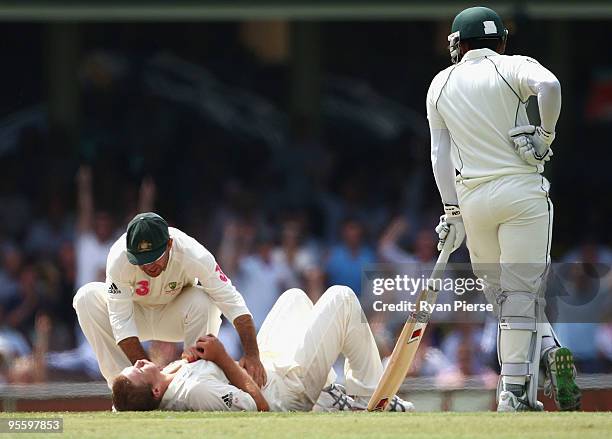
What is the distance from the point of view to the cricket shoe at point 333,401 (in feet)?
22.8

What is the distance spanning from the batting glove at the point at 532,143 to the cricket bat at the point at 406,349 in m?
0.50

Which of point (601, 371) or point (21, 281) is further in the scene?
point (21, 281)

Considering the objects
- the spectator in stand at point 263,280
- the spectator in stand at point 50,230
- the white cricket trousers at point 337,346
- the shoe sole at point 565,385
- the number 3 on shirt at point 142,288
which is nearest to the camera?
the shoe sole at point 565,385

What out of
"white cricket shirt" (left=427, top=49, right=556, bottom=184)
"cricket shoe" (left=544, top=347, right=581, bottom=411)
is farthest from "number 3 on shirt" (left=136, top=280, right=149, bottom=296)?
"cricket shoe" (left=544, top=347, right=581, bottom=411)

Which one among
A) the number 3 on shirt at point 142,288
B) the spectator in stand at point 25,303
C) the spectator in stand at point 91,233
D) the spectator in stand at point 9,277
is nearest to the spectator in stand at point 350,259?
the spectator in stand at point 91,233

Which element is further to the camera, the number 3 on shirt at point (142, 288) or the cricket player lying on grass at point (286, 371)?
the number 3 on shirt at point (142, 288)

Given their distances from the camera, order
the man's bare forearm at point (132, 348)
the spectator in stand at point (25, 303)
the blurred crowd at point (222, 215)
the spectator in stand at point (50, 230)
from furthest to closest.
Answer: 1. the spectator in stand at point (50, 230)
2. the spectator in stand at point (25, 303)
3. the blurred crowd at point (222, 215)
4. the man's bare forearm at point (132, 348)

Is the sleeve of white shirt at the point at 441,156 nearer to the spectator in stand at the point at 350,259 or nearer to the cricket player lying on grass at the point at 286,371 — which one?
the cricket player lying on grass at the point at 286,371

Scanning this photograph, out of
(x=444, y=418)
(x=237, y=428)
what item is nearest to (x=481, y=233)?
(x=444, y=418)

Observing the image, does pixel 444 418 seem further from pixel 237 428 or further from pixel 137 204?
pixel 137 204

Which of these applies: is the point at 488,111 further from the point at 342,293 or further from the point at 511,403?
the point at 511,403

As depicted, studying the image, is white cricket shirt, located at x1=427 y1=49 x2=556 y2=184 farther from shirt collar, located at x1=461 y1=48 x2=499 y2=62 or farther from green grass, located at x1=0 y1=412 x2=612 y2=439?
green grass, located at x1=0 y1=412 x2=612 y2=439

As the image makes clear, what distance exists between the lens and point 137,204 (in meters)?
11.5

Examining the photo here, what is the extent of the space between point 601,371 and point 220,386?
13.6ft
